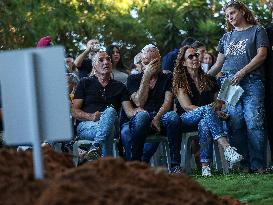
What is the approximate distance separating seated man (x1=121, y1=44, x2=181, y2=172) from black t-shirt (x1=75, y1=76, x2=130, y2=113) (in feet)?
0.56

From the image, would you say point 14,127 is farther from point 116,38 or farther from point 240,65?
point 116,38

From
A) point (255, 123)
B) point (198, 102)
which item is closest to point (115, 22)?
point (198, 102)

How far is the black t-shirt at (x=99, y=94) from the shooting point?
32.7 feet

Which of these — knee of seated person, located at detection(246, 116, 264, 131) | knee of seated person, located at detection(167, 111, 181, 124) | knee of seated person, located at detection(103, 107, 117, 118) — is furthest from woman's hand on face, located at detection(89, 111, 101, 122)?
knee of seated person, located at detection(246, 116, 264, 131)

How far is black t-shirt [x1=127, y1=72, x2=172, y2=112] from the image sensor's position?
10.0m

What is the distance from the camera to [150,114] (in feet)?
32.1

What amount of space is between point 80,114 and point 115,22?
18.4 metres

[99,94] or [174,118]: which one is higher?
[99,94]

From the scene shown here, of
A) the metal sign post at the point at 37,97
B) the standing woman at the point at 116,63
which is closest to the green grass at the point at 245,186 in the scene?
the standing woman at the point at 116,63

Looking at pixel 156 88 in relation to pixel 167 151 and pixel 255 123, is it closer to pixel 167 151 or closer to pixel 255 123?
pixel 167 151

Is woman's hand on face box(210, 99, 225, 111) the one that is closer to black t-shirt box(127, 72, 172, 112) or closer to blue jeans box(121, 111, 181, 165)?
blue jeans box(121, 111, 181, 165)

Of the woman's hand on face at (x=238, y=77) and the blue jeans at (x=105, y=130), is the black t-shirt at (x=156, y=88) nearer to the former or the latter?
the blue jeans at (x=105, y=130)

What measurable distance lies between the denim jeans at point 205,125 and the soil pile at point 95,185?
5.29 metres

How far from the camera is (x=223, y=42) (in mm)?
9922
